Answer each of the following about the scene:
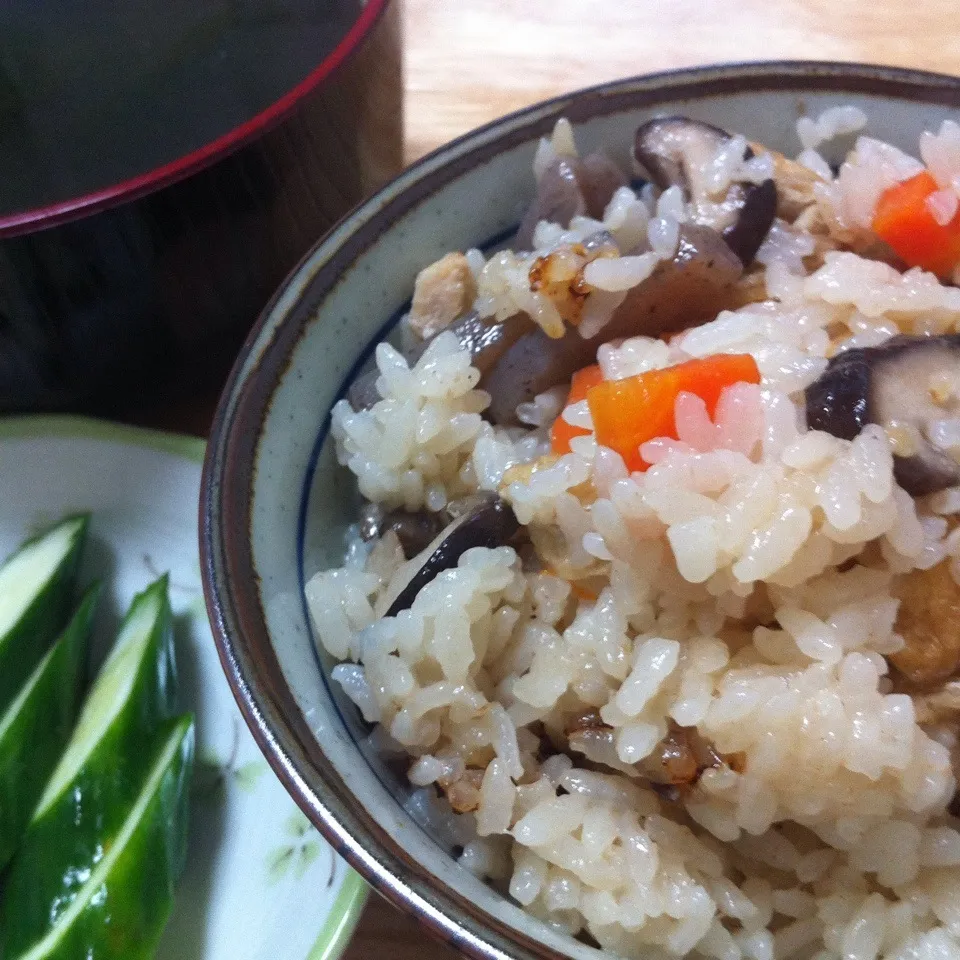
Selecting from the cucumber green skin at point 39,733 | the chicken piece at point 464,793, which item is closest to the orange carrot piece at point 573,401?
the chicken piece at point 464,793

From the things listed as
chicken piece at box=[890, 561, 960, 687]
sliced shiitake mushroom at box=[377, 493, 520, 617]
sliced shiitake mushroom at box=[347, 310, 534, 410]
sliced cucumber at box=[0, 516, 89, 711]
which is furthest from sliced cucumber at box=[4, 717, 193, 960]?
chicken piece at box=[890, 561, 960, 687]

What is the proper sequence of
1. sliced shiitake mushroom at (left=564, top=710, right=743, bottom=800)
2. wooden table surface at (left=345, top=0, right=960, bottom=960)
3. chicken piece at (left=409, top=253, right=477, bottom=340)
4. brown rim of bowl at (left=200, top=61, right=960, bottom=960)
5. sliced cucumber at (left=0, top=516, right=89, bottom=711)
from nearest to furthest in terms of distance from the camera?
brown rim of bowl at (left=200, top=61, right=960, bottom=960) < sliced shiitake mushroom at (left=564, top=710, right=743, bottom=800) < chicken piece at (left=409, top=253, right=477, bottom=340) < sliced cucumber at (left=0, top=516, right=89, bottom=711) < wooden table surface at (left=345, top=0, right=960, bottom=960)

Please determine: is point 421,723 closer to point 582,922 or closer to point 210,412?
point 582,922

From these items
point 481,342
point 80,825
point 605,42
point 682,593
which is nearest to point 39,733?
point 80,825

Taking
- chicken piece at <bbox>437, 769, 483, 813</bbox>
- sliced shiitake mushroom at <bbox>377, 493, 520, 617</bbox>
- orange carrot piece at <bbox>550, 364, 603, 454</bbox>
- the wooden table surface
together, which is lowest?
chicken piece at <bbox>437, 769, 483, 813</bbox>

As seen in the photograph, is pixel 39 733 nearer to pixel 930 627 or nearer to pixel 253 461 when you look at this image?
pixel 253 461

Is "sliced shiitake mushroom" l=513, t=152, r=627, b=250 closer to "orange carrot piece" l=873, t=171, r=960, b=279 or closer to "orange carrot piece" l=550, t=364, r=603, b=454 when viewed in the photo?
"orange carrot piece" l=550, t=364, r=603, b=454

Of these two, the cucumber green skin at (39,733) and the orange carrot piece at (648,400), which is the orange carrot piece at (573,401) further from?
the cucumber green skin at (39,733)

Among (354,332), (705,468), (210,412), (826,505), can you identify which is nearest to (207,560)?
(354,332)
